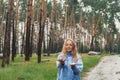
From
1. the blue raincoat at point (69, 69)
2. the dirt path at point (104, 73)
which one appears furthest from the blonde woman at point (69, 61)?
the dirt path at point (104, 73)

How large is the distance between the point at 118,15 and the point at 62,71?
193ft

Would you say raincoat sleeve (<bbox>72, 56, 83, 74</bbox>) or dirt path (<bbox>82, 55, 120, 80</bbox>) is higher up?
raincoat sleeve (<bbox>72, 56, 83, 74</bbox>)

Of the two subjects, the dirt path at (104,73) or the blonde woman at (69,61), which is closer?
the blonde woman at (69,61)

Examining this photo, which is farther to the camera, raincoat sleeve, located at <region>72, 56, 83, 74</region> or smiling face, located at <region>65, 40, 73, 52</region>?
smiling face, located at <region>65, 40, 73, 52</region>

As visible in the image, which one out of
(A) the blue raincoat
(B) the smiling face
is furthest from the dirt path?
(B) the smiling face

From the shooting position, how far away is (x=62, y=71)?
21.9ft

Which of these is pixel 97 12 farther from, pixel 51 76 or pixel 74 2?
pixel 51 76

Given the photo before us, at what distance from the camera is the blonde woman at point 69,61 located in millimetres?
6547

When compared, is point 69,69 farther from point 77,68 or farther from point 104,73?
point 104,73

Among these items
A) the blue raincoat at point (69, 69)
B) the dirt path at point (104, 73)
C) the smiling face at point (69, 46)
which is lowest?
the dirt path at point (104, 73)

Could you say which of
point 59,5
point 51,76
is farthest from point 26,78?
point 59,5

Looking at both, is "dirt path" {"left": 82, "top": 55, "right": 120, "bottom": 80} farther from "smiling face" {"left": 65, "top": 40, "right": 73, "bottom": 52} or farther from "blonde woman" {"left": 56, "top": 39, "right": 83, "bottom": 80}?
"smiling face" {"left": 65, "top": 40, "right": 73, "bottom": 52}

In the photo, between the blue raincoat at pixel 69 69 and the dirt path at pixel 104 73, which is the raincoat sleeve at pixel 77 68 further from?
the dirt path at pixel 104 73

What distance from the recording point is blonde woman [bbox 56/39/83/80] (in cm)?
655
